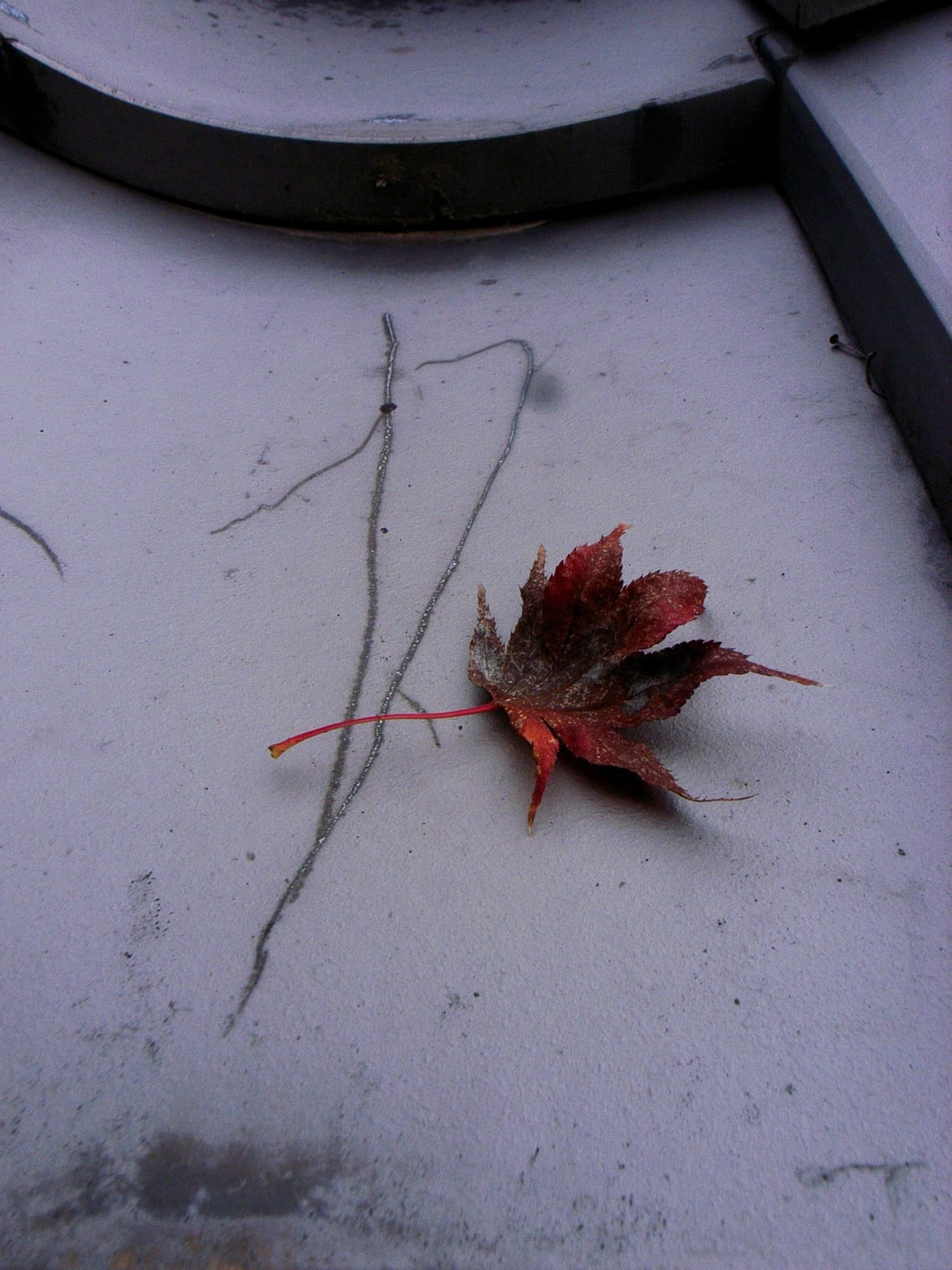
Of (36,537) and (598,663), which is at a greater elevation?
(36,537)

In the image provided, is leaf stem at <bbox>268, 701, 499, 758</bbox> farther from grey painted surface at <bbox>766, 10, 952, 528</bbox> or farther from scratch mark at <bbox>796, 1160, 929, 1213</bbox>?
grey painted surface at <bbox>766, 10, 952, 528</bbox>

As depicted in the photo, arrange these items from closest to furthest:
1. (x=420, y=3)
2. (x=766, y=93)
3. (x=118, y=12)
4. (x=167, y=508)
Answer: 1. (x=167, y=508)
2. (x=766, y=93)
3. (x=118, y=12)
4. (x=420, y=3)

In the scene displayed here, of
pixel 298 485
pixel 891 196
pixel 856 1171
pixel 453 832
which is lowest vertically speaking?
pixel 856 1171

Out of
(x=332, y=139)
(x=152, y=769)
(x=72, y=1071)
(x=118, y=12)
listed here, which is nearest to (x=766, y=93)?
(x=332, y=139)

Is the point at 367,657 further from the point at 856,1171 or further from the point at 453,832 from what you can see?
the point at 856,1171

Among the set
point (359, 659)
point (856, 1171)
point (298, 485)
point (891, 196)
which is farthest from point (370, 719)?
point (891, 196)

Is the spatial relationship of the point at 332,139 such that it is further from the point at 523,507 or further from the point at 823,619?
the point at 823,619
